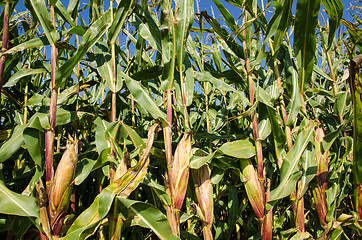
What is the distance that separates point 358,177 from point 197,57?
146cm

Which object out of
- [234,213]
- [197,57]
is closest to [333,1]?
[197,57]

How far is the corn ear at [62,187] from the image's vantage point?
58.4 inches

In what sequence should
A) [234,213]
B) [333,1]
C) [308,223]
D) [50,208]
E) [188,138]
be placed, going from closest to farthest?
[50,208] < [333,1] < [188,138] < [234,213] < [308,223]

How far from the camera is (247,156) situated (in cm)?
178

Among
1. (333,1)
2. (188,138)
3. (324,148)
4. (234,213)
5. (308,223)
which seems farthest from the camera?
(308,223)

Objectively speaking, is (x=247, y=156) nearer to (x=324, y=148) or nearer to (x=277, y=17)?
(x=324, y=148)

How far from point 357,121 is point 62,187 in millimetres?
1749

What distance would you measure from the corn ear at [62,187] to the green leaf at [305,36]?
155 cm

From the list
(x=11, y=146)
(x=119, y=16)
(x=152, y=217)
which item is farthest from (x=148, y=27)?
(x=152, y=217)

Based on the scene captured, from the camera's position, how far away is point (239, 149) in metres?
1.79

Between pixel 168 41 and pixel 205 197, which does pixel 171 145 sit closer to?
pixel 205 197

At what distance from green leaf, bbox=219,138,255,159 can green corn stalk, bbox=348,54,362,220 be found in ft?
2.05

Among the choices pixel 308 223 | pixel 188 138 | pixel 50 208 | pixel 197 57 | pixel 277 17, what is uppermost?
pixel 277 17

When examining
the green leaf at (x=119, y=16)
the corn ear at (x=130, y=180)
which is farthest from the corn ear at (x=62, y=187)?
the green leaf at (x=119, y=16)
